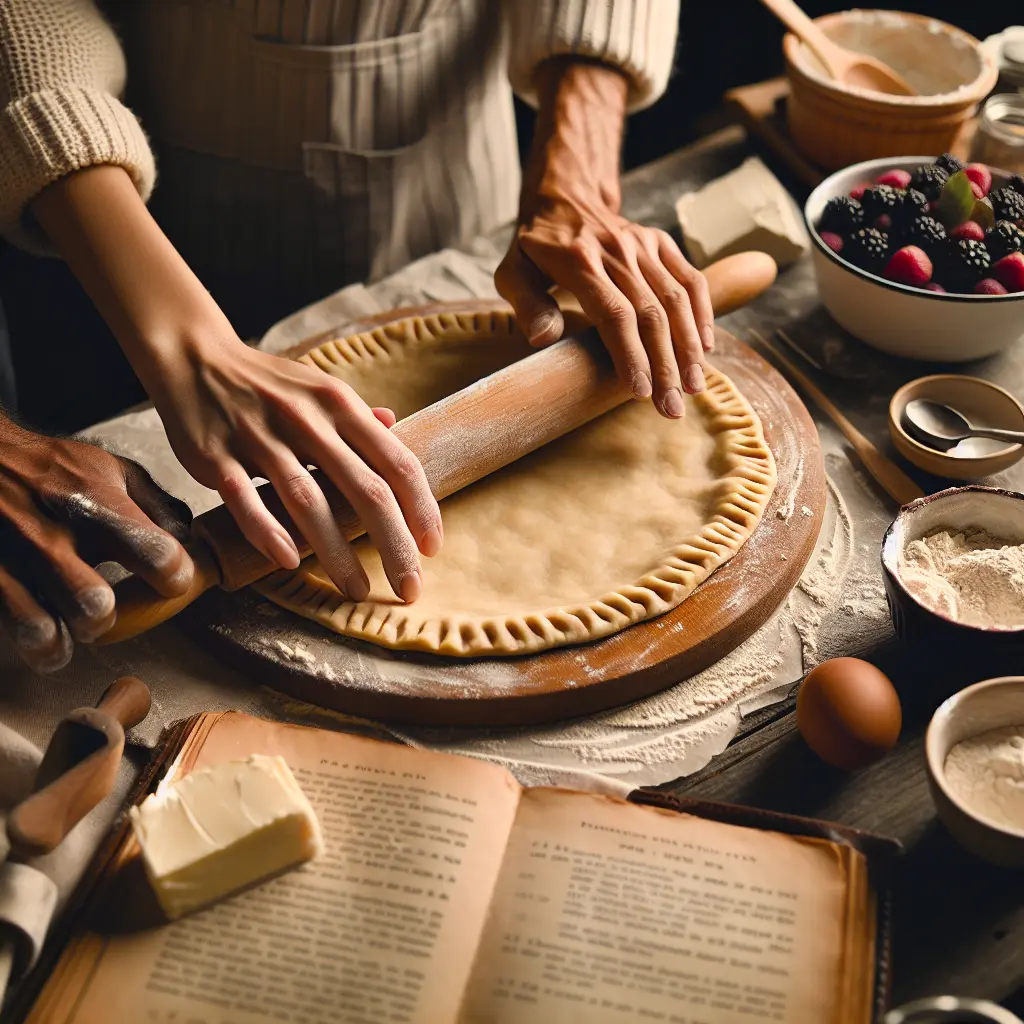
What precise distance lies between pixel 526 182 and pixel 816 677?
1061 millimetres

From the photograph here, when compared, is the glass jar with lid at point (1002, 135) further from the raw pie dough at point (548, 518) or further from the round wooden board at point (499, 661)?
the round wooden board at point (499, 661)

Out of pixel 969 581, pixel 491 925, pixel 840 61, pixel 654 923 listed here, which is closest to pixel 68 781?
pixel 491 925

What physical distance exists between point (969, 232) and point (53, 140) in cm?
143

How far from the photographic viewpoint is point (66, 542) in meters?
1.21

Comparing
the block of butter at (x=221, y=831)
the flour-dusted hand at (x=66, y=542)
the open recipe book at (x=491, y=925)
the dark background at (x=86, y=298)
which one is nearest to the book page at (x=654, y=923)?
the open recipe book at (x=491, y=925)

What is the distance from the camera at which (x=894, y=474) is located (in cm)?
168

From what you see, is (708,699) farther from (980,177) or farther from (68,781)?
(980,177)

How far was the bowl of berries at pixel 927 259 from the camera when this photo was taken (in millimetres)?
1731

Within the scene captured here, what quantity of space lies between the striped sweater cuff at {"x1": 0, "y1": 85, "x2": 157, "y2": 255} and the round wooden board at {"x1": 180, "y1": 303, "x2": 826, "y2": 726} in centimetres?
66

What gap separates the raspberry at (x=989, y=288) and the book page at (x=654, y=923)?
1014mm

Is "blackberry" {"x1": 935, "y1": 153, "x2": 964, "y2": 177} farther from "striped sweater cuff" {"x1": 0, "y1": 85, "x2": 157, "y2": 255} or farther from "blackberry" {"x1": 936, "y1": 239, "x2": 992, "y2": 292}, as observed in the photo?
"striped sweater cuff" {"x1": 0, "y1": 85, "x2": 157, "y2": 255}

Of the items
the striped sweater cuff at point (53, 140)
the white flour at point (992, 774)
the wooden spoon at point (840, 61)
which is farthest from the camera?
the wooden spoon at point (840, 61)

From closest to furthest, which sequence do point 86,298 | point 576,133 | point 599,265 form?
point 599,265, point 576,133, point 86,298

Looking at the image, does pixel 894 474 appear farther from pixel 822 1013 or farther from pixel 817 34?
pixel 817 34
